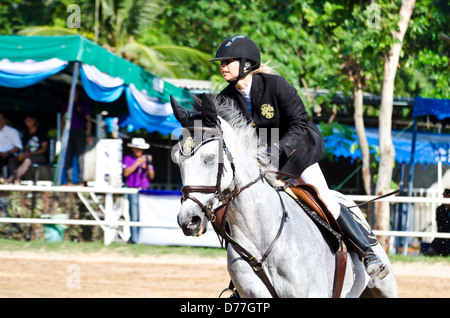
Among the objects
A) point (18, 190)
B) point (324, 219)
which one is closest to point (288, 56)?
point (18, 190)

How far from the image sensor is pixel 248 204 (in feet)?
14.9

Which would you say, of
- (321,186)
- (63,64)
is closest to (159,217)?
(63,64)

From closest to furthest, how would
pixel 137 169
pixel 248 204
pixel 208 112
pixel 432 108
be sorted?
pixel 208 112
pixel 248 204
pixel 432 108
pixel 137 169

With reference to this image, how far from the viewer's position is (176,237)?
1323cm

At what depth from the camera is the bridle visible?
162 inches

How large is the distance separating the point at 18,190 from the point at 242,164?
937cm

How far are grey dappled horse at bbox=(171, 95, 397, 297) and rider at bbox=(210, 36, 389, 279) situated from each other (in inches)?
7.0

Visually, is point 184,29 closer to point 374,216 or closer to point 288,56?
point 288,56

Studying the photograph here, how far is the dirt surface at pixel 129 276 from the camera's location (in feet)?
31.4

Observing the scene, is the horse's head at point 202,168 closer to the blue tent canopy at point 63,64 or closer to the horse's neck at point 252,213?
the horse's neck at point 252,213

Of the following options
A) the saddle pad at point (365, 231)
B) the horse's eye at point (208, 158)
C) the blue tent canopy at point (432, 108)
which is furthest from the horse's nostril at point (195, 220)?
the blue tent canopy at point (432, 108)

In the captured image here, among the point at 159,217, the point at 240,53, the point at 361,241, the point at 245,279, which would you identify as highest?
the point at 240,53

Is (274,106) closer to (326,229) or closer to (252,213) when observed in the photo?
(252,213)

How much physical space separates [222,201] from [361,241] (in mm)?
1415
